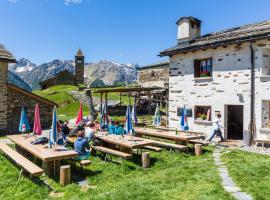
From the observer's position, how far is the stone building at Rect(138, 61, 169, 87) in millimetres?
37766

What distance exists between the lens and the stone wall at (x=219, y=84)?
537 inches

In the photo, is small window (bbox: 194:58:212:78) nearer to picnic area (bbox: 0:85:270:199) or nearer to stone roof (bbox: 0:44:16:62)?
picnic area (bbox: 0:85:270:199)

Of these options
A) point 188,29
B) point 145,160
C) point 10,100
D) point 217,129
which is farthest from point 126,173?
point 10,100

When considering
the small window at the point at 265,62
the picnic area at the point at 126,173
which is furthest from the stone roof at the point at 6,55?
the small window at the point at 265,62

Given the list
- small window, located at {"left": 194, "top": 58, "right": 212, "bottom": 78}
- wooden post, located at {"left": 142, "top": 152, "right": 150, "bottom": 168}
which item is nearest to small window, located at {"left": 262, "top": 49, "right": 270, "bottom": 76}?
small window, located at {"left": 194, "top": 58, "right": 212, "bottom": 78}

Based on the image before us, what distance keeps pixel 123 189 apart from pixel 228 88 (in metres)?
10.0

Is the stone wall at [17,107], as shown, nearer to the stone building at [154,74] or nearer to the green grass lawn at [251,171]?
the green grass lawn at [251,171]

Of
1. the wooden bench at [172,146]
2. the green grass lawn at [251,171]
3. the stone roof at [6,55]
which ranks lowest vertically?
the green grass lawn at [251,171]

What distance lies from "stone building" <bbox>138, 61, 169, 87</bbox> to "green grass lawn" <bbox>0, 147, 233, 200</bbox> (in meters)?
27.6

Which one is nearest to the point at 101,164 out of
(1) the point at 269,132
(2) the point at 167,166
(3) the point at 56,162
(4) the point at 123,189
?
(3) the point at 56,162

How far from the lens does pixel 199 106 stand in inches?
651

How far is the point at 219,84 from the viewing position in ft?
50.1

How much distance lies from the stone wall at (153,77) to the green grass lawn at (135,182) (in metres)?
27.9

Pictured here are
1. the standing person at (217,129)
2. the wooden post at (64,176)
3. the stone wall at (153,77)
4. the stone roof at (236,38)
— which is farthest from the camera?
the stone wall at (153,77)
